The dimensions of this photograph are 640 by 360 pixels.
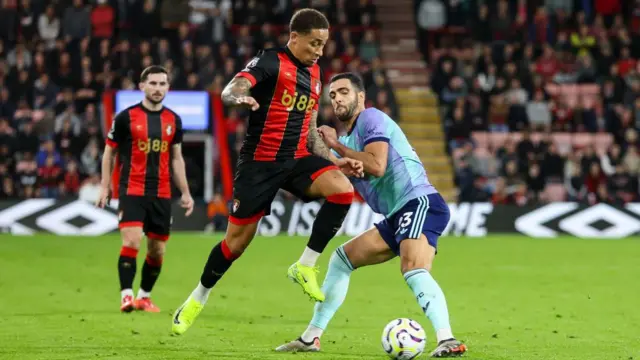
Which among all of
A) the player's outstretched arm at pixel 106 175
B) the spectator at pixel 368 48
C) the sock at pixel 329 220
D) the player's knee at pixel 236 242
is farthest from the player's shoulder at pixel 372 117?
the spectator at pixel 368 48

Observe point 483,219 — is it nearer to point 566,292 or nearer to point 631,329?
point 566,292

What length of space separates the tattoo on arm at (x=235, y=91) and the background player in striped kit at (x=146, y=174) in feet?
12.5

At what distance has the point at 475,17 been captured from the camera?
29750 mm

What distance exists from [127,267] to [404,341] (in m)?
4.47

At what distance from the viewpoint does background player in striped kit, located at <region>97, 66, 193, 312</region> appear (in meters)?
11.6

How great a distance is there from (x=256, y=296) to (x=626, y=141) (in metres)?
15.1

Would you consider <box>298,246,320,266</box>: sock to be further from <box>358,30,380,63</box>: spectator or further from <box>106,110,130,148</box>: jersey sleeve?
<box>358,30,380,63</box>: spectator

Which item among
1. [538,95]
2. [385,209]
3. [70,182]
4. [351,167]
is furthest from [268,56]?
[538,95]

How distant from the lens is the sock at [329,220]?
8.45m

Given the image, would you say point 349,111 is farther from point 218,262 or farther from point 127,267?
point 127,267

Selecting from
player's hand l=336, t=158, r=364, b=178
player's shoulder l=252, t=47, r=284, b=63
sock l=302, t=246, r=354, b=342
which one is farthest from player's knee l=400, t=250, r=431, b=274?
player's shoulder l=252, t=47, r=284, b=63

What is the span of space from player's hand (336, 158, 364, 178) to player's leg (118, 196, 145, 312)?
12.9 ft

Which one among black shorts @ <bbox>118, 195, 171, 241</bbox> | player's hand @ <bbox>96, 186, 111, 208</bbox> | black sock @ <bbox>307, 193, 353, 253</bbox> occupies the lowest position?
black shorts @ <bbox>118, 195, 171, 241</bbox>

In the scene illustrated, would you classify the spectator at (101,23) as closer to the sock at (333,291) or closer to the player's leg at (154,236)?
the player's leg at (154,236)
